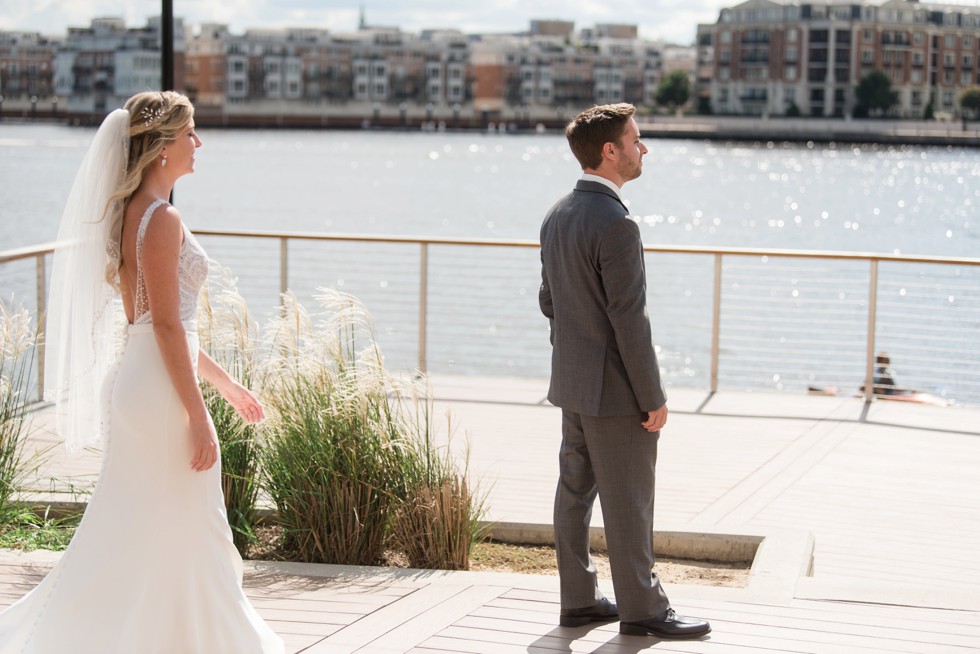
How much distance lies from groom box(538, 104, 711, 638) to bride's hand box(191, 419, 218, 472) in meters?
0.92

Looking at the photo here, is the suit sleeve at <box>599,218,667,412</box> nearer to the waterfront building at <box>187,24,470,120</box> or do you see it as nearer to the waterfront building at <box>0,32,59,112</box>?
the waterfront building at <box>0,32,59,112</box>

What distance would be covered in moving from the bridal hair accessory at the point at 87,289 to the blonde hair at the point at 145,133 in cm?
1

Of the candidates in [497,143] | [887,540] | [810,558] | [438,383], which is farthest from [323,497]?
[497,143]

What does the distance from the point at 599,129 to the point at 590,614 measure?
1.30 metres

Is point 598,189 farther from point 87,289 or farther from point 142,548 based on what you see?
point 142,548

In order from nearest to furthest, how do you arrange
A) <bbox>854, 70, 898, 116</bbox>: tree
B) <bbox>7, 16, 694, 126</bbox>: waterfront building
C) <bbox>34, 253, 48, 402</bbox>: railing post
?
1. <bbox>34, 253, 48, 402</bbox>: railing post
2. <bbox>854, 70, 898, 116</bbox>: tree
3. <bbox>7, 16, 694, 126</bbox>: waterfront building

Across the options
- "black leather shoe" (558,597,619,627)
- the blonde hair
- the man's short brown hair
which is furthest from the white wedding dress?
the man's short brown hair

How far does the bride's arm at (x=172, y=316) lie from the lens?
2.99m

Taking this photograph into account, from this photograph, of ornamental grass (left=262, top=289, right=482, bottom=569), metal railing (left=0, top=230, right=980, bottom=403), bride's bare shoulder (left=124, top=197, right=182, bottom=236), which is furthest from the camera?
metal railing (left=0, top=230, right=980, bottom=403)

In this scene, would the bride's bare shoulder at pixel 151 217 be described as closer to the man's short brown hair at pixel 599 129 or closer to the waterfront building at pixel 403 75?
the man's short brown hair at pixel 599 129

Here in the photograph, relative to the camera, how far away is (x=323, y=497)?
4.37 m

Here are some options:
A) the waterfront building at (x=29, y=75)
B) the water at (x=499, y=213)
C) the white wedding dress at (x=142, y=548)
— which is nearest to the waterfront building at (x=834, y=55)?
the water at (x=499, y=213)

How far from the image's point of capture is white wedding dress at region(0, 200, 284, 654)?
307 centimetres

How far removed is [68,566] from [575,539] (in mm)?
1311
